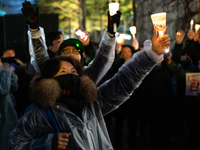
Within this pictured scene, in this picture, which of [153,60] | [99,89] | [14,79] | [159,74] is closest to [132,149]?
[159,74]

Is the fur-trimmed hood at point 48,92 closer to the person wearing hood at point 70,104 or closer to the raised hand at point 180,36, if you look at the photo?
the person wearing hood at point 70,104

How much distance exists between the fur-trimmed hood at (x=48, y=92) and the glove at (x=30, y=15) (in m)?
1.37

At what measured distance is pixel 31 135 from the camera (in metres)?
1.73

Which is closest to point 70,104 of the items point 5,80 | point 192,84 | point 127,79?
point 127,79

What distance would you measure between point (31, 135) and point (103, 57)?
54.1 inches

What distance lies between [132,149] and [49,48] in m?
2.67

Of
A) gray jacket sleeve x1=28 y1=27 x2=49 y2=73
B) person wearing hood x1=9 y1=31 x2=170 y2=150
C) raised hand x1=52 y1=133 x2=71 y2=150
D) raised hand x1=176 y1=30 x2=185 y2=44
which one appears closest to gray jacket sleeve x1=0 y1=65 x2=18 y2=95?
gray jacket sleeve x1=28 y1=27 x2=49 y2=73

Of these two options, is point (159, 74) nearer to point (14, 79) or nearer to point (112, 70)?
point (112, 70)

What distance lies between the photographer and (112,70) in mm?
5504

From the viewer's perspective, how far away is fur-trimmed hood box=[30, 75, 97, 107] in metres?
1.72

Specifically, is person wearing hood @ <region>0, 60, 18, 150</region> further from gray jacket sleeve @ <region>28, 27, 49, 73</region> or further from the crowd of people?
gray jacket sleeve @ <region>28, 27, 49, 73</region>

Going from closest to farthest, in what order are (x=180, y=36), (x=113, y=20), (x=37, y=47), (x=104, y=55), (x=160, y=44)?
(x=160, y=44), (x=113, y=20), (x=104, y=55), (x=37, y=47), (x=180, y=36)

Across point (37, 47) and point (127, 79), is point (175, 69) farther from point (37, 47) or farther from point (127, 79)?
point (127, 79)

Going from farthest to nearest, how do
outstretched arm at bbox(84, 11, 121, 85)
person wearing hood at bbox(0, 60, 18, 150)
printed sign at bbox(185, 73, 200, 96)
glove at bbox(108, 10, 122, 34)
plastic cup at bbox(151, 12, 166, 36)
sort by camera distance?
printed sign at bbox(185, 73, 200, 96) < person wearing hood at bbox(0, 60, 18, 150) < outstretched arm at bbox(84, 11, 121, 85) < glove at bbox(108, 10, 122, 34) < plastic cup at bbox(151, 12, 166, 36)
